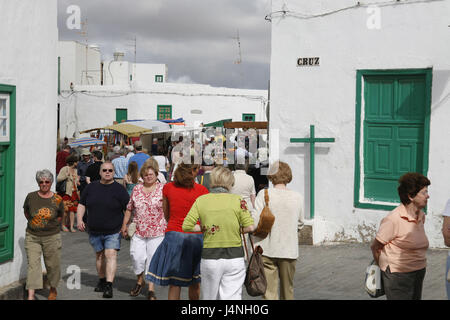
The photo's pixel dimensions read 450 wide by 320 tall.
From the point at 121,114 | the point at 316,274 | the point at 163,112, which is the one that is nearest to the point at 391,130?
the point at 316,274

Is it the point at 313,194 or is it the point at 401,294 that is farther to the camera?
the point at 313,194

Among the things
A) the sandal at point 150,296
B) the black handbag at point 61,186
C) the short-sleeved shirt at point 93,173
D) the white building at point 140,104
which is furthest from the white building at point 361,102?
the white building at point 140,104

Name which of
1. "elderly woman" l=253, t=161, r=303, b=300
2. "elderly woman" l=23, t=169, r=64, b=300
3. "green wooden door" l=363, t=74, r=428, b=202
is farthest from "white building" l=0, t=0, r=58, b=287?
"green wooden door" l=363, t=74, r=428, b=202

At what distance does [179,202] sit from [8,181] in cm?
251

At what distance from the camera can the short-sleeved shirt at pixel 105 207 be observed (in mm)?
7523

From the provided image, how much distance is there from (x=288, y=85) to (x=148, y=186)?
→ 4.41 meters

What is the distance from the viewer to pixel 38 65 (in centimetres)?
796

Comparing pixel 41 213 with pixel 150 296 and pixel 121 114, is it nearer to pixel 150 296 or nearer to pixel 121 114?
pixel 150 296

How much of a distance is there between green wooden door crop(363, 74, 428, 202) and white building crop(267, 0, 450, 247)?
0.7 inches

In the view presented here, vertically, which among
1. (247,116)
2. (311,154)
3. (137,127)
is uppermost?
(247,116)

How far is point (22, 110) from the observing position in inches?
303

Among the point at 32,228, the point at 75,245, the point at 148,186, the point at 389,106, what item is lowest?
the point at 75,245
